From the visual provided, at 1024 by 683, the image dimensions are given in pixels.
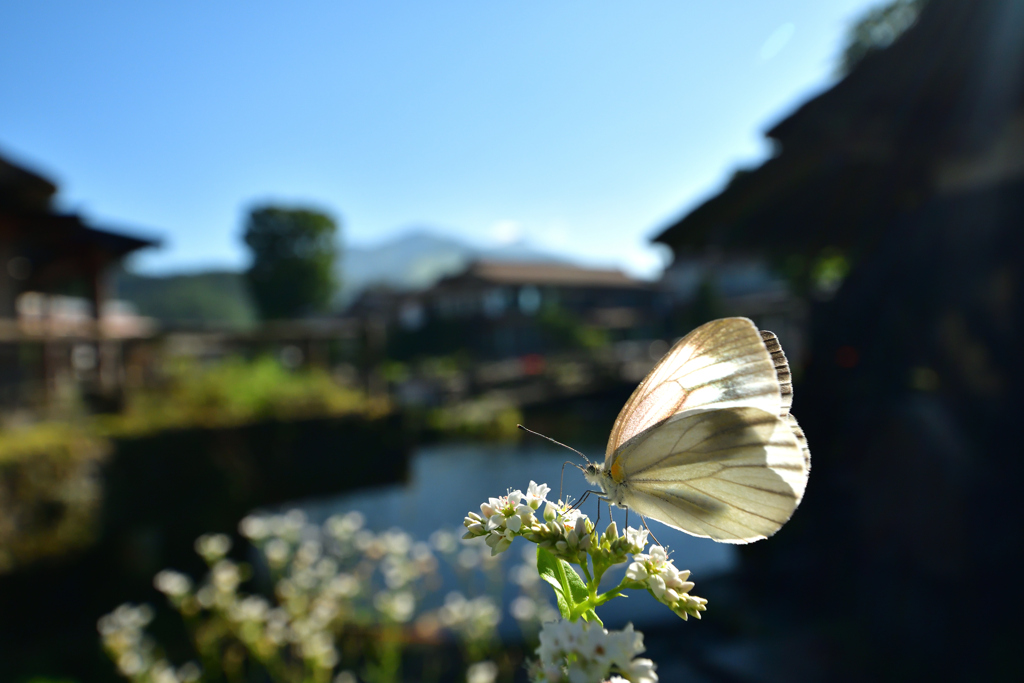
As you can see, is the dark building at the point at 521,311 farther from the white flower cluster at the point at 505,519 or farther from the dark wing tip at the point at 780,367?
the white flower cluster at the point at 505,519

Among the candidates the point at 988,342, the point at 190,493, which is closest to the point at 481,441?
the point at 190,493

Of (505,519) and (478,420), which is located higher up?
(505,519)

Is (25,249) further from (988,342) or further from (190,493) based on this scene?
(988,342)

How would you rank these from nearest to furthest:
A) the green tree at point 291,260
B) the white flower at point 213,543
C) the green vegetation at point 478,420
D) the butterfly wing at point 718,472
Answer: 1. the butterfly wing at point 718,472
2. the white flower at point 213,543
3. the green vegetation at point 478,420
4. the green tree at point 291,260

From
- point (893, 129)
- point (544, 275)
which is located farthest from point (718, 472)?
point (544, 275)

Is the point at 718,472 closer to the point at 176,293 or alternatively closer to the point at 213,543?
the point at 213,543

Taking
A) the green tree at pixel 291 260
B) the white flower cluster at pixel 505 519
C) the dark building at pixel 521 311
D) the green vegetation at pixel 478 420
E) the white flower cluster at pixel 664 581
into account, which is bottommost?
the green vegetation at pixel 478 420

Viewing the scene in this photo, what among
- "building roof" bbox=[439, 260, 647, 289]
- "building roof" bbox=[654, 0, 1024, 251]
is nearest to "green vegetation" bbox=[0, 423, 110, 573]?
"building roof" bbox=[654, 0, 1024, 251]

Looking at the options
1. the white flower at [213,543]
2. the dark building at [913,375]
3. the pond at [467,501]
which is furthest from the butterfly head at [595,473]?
the dark building at [913,375]
